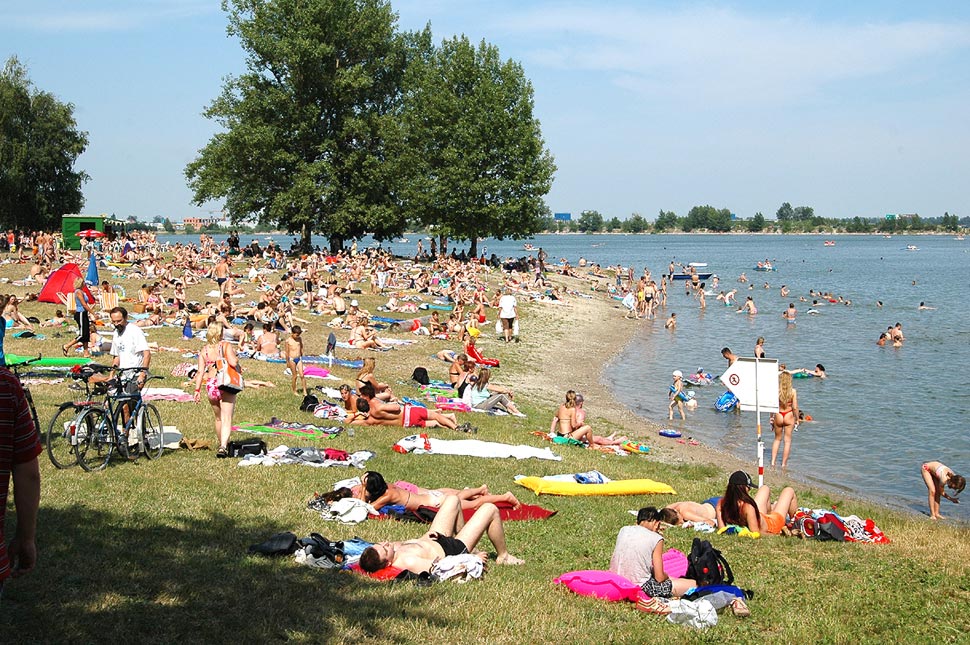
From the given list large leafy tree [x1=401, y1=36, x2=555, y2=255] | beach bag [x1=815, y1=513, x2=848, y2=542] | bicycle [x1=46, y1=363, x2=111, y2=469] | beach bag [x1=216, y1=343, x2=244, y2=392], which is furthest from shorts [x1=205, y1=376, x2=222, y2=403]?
large leafy tree [x1=401, y1=36, x2=555, y2=255]

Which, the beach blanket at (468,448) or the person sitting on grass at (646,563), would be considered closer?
the person sitting on grass at (646,563)

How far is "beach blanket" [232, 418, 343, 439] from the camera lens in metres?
13.3

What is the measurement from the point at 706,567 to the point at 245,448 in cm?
641

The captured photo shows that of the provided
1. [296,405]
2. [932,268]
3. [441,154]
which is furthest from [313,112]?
[932,268]

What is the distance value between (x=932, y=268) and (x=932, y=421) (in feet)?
296

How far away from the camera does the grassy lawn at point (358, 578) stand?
6.10 meters

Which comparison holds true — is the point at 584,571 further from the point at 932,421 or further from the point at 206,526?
the point at 932,421

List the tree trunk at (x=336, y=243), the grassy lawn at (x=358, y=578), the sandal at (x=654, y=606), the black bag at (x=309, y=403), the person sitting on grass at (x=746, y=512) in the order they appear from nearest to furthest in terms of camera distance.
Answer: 1. the grassy lawn at (x=358, y=578)
2. the sandal at (x=654, y=606)
3. the person sitting on grass at (x=746, y=512)
4. the black bag at (x=309, y=403)
5. the tree trunk at (x=336, y=243)

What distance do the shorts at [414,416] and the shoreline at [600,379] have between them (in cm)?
435

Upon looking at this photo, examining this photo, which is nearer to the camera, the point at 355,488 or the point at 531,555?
the point at 531,555

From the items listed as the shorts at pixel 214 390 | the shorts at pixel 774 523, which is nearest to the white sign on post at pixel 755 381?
the shorts at pixel 774 523

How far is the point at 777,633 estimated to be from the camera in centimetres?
690

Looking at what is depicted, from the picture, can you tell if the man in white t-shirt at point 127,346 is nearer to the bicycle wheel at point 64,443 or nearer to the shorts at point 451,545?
the bicycle wheel at point 64,443

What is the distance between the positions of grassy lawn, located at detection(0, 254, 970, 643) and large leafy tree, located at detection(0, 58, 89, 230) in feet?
173
